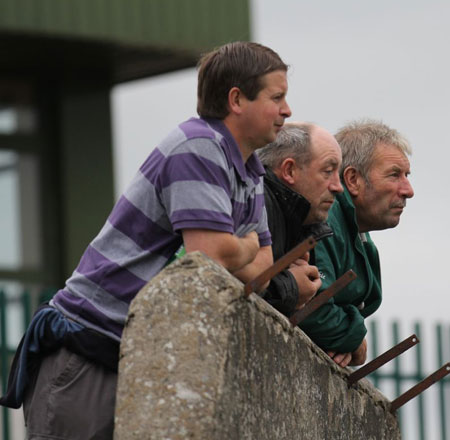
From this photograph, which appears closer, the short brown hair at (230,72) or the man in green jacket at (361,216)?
the short brown hair at (230,72)

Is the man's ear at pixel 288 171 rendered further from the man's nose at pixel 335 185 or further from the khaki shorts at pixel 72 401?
the khaki shorts at pixel 72 401

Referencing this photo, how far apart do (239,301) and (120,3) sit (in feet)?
26.2

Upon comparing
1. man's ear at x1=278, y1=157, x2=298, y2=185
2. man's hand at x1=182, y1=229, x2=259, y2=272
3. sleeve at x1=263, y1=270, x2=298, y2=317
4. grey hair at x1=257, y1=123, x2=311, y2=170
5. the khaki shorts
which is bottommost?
the khaki shorts

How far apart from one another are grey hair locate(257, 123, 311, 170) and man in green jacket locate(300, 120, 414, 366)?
33 centimetres

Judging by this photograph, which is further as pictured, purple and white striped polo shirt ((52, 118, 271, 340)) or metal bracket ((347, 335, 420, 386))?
metal bracket ((347, 335, 420, 386))

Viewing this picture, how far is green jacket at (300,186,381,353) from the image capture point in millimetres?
3896

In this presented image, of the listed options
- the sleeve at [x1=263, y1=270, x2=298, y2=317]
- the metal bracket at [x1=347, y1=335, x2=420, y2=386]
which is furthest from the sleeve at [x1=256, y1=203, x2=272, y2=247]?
the metal bracket at [x1=347, y1=335, x2=420, y2=386]

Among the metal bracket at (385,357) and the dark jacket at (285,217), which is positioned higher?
the dark jacket at (285,217)

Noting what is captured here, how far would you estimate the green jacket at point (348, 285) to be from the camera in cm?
390

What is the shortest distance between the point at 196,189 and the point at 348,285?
127cm

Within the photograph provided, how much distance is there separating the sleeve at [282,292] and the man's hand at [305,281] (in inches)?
1.0

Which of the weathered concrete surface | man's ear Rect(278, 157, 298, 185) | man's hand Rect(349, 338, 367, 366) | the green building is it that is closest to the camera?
the weathered concrete surface

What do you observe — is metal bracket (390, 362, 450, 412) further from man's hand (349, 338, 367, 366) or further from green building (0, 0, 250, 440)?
green building (0, 0, 250, 440)

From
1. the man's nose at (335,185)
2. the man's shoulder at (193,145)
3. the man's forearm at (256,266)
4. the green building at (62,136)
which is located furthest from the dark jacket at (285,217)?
the green building at (62,136)
